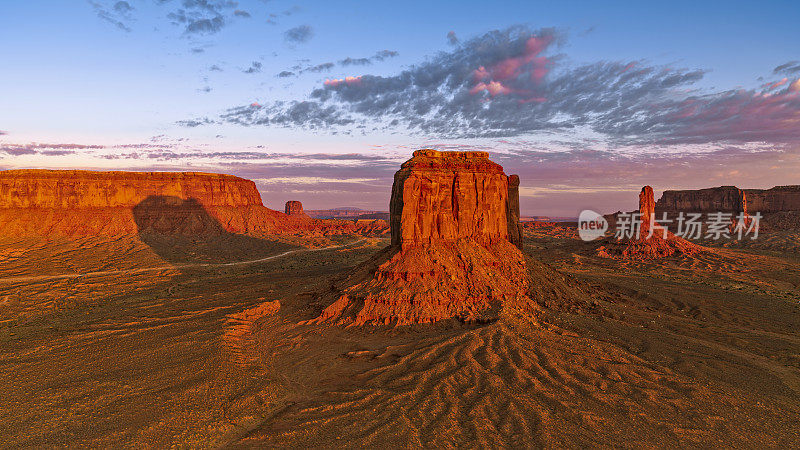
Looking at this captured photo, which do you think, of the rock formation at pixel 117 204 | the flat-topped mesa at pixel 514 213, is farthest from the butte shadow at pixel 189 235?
the flat-topped mesa at pixel 514 213

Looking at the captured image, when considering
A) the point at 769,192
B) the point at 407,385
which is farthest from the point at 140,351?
the point at 769,192

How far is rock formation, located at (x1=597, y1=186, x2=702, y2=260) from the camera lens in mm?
50938

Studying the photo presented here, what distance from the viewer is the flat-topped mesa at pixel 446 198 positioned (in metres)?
21.0

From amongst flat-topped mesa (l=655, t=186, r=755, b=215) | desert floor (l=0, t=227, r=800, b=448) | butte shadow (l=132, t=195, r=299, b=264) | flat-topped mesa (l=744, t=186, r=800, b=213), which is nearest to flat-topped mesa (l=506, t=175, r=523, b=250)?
desert floor (l=0, t=227, r=800, b=448)

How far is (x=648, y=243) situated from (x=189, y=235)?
7893 cm

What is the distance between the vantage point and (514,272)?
73.7 ft

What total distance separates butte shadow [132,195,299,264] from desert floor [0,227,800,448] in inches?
1202

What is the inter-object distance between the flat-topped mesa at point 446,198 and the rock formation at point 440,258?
2.3 inches

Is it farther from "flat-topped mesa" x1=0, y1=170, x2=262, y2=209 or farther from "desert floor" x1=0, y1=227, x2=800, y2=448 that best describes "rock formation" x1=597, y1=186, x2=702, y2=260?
"flat-topped mesa" x1=0, y1=170, x2=262, y2=209

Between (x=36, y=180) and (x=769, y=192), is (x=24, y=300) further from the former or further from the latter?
(x=769, y=192)

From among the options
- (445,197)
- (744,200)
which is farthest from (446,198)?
(744,200)

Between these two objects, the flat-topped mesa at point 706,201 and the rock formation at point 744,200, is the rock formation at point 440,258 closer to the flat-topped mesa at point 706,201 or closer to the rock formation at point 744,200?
the flat-topped mesa at point 706,201

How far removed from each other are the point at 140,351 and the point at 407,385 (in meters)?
13.4

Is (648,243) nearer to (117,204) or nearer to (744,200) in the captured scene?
(744,200)
